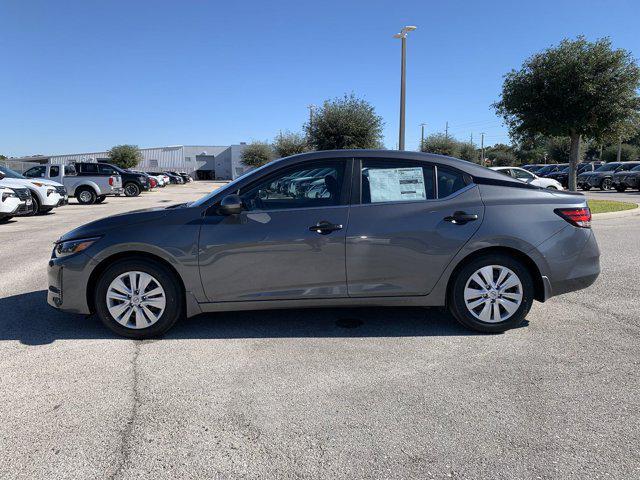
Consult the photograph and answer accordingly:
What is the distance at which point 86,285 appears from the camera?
13.2 ft

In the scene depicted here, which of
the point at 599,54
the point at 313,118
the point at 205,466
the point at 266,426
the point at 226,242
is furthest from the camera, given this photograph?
the point at 313,118

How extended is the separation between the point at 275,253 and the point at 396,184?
4.11 ft

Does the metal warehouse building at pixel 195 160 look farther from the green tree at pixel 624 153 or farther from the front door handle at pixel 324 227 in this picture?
the front door handle at pixel 324 227

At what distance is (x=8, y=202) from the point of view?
487 inches

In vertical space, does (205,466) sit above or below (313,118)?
below

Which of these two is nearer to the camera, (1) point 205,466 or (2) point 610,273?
(1) point 205,466

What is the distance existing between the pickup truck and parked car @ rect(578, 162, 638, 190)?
27773 mm

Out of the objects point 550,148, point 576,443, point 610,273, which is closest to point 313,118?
point 610,273

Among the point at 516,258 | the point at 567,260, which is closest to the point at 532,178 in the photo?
the point at 567,260

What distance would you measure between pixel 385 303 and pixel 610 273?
3.99 m

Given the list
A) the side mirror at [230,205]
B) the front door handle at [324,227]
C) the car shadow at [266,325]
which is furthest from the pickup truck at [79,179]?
the front door handle at [324,227]

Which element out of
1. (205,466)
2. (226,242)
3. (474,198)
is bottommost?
(205,466)

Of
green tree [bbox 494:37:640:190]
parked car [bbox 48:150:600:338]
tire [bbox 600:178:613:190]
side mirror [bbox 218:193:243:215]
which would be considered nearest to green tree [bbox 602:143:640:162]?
tire [bbox 600:178:613:190]

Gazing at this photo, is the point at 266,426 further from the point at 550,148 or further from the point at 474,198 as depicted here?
the point at 550,148
